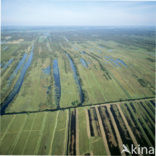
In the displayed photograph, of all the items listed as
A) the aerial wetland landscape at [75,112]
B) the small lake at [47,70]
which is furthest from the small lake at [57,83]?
the small lake at [47,70]

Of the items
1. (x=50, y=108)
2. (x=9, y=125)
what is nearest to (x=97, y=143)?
(x=50, y=108)

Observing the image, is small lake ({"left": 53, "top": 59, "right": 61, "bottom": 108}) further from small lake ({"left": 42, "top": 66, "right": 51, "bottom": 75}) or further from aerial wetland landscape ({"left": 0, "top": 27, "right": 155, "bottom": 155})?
small lake ({"left": 42, "top": 66, "right": 51, "bottom": 75})

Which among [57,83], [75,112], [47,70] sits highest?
[47,70]

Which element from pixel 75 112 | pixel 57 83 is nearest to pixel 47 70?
pixel 57 83

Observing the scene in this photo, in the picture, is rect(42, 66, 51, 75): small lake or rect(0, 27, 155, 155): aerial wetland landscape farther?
rect(42, 66, 51, 75): small lake

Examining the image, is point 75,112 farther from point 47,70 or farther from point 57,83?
point 47,70

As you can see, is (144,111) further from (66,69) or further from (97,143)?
(66,69)

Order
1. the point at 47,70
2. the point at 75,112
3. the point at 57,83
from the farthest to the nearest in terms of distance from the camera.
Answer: the point at 47,70
the point at 57,83
the point at 75,112

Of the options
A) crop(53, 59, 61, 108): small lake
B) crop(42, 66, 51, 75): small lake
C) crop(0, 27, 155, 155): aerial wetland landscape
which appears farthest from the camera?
crop(42, 66, 51, 75): small lake

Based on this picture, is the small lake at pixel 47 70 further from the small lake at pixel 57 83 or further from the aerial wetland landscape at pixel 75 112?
the small lake at pixel 57 83

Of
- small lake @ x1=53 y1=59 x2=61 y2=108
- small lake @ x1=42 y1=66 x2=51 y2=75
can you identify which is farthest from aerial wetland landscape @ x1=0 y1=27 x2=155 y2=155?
small lake @ x1=42 y1=66 x2=51 y2=75

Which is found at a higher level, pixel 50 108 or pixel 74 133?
pixel 50 108
